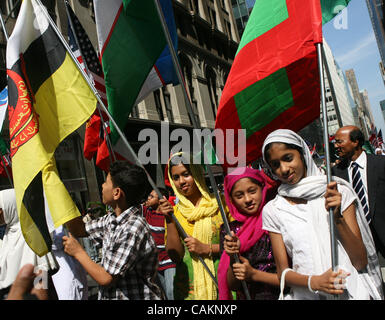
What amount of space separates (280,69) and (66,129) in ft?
5.69

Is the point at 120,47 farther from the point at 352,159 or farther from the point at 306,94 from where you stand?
the point at 352,159

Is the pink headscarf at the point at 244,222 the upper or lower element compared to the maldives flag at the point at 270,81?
lower

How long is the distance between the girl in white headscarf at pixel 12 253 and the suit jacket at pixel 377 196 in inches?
107

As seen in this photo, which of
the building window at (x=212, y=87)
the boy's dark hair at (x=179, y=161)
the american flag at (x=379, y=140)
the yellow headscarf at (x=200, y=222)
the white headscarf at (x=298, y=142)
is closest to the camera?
the white headscarf at (x=298, y=142)

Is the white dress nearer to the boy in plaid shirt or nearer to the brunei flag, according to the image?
the boy in plaid shirt

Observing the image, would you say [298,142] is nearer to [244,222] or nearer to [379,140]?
[244,222]

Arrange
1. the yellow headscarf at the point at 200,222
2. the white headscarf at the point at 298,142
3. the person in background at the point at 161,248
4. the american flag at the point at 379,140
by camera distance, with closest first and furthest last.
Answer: the white headscarf at the point at 298,142
the yellow headscarf at the point at 200,222
the person in background at the point at 161,248
the american flag at the point at 379,140

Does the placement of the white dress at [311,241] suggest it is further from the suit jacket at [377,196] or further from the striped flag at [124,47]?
the striped flag at [124,47]

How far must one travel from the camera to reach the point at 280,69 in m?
2.71

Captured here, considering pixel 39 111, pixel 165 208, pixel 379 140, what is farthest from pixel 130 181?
pixel 379 140

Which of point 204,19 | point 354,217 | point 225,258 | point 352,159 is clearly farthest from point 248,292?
point 204,19

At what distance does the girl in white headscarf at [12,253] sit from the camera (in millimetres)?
2686

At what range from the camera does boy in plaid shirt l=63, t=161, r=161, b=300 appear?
7.13 ft

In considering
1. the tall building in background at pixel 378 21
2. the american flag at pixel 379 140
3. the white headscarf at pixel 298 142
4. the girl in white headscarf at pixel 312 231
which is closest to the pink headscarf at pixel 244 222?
the girl in white headscarf at pixel 312 231
